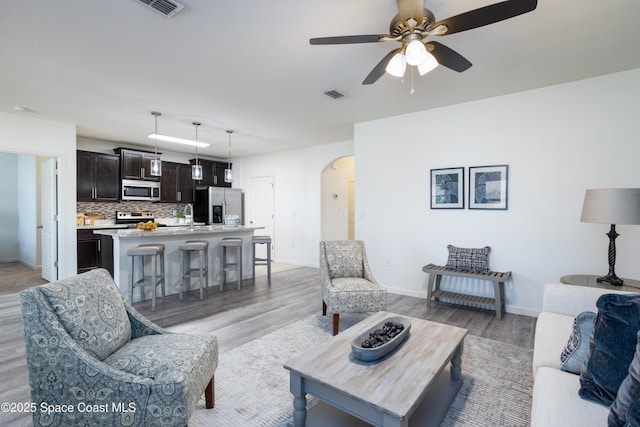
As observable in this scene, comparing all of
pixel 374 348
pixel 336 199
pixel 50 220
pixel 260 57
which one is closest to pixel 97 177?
pixel 50 220

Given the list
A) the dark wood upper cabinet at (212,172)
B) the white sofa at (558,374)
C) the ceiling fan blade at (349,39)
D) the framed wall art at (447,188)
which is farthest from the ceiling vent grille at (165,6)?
the dark wood upper cabinet at (212,172)

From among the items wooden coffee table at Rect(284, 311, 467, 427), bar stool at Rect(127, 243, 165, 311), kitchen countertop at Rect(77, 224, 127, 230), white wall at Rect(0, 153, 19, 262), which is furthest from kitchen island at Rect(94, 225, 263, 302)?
white wall at Rect(0, 153, 19, 262)

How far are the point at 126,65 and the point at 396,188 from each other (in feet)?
11.5

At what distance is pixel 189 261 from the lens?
15.5ft

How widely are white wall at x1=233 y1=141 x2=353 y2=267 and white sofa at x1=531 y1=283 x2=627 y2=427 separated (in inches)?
173

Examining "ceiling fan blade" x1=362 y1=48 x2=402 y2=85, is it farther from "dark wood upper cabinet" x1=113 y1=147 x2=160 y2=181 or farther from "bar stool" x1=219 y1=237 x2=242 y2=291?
"dark wood upper cabinet" x1=113 y1=147 x2=160 y2=181

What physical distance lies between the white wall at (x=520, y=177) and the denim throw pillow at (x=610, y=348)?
2375 millimetres

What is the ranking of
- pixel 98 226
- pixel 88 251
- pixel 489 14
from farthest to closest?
pixel 98 226 < pixel 88 251 < pixel 489 14

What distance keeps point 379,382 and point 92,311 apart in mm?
1484

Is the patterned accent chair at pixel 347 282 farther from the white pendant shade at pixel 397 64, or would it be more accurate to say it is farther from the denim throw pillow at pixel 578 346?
the white pendant shade at pixel 397 64

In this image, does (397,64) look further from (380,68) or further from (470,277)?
(470,277)

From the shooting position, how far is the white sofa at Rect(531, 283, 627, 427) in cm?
123

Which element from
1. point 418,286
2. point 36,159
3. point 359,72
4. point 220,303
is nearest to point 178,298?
point 220,303

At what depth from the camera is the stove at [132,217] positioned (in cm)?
631
